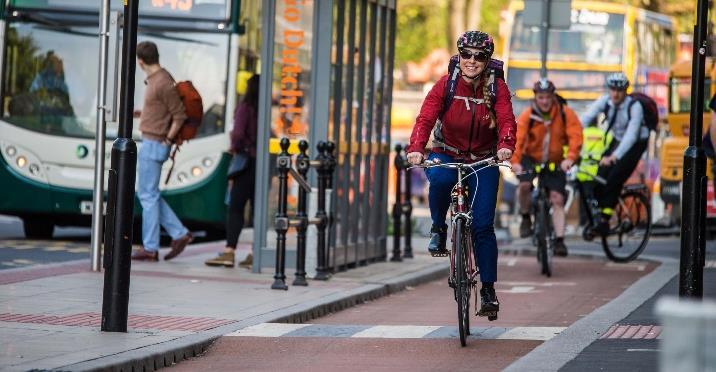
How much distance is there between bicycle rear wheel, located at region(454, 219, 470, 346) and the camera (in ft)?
30.7

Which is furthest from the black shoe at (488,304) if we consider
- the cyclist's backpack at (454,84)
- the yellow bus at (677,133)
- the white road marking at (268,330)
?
the yellow bus at (677,133)

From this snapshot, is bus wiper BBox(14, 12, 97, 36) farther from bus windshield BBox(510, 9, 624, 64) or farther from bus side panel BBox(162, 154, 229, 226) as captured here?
bus windshield BBox(510, 9, 624, 64)

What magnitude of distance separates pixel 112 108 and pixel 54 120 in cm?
596

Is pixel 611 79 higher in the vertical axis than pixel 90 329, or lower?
higher

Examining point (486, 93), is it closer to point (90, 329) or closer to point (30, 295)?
point (90, 329)

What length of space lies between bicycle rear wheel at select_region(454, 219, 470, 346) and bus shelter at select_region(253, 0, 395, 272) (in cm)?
446

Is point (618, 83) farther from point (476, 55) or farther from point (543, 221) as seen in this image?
point (476, 55)

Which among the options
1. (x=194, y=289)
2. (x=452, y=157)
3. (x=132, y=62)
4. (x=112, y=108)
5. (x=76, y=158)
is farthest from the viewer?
(x=76, y=158)

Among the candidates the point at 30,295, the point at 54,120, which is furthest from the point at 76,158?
the point at 30,295

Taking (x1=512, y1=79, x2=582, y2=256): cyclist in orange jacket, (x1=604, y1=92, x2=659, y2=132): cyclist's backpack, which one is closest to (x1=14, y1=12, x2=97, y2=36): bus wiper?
(x1=512, y1=79, x2=582, y2=256): cyclist in orange jacket

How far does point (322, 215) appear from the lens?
13.7 metres

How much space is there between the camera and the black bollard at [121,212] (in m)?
9.13

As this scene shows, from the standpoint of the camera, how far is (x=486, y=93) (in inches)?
388

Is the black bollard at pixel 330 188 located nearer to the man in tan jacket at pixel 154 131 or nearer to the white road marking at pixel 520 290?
the white road marking at pixel 520 290
